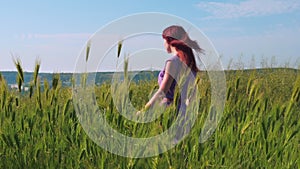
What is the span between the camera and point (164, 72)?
346cm

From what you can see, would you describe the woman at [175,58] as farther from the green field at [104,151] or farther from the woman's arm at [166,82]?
the green field at [104,151]

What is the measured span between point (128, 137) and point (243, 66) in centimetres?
413

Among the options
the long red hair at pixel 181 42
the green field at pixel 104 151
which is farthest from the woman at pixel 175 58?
the green field at pixel 104 151

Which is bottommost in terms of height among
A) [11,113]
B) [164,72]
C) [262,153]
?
[262,153]

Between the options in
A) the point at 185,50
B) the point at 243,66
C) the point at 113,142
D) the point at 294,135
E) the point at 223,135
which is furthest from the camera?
the point at 243,66

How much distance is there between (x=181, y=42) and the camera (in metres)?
3.38

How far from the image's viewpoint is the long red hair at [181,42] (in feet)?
10.8

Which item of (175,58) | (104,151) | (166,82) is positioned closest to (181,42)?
(175,58)

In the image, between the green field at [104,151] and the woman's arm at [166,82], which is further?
the woman's arm at [166,82]

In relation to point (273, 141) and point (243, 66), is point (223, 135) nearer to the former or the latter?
point (273, 141)

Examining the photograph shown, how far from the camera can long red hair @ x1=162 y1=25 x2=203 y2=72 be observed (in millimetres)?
3291

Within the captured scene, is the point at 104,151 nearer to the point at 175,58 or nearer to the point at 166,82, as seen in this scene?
the point at 166,82

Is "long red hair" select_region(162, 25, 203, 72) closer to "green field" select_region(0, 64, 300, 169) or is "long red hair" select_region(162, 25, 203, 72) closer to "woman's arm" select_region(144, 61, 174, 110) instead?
"woman's arm" select_region(144, 61, 174, 110)

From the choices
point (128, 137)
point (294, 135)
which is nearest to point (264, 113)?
point (294, 135)
